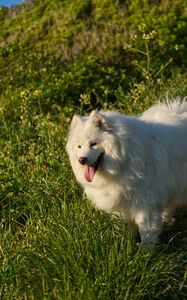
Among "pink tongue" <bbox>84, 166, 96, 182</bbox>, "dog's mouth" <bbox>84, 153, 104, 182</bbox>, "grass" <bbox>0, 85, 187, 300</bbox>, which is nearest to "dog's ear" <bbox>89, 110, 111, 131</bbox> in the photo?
"dog's mouth" <bbox>84, 153, 104, 182</bbox>

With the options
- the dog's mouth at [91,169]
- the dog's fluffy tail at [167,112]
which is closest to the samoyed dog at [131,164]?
the dog's mouth at [91,169]

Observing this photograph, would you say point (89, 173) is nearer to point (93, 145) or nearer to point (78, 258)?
point (93, 145)

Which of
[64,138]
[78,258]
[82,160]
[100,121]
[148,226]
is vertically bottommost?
[148,226]

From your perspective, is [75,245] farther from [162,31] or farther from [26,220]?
[162,31]

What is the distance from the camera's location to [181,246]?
576cm

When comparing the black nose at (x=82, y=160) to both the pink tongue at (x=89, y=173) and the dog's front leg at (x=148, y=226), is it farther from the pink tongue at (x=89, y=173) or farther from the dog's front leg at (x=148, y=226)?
the dog's front leg at (x=148, y=226)

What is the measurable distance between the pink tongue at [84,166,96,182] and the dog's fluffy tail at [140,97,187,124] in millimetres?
980

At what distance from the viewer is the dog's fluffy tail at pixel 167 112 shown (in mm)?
6473

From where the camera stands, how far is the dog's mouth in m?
5.70

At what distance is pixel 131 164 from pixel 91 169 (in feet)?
1.16

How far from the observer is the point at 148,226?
19.5ft

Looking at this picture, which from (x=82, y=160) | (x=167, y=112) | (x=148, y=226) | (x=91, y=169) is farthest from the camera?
(x=167, y=112)

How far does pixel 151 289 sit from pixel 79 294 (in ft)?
1.71

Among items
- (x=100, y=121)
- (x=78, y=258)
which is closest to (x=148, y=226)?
(x=100, y=121)
